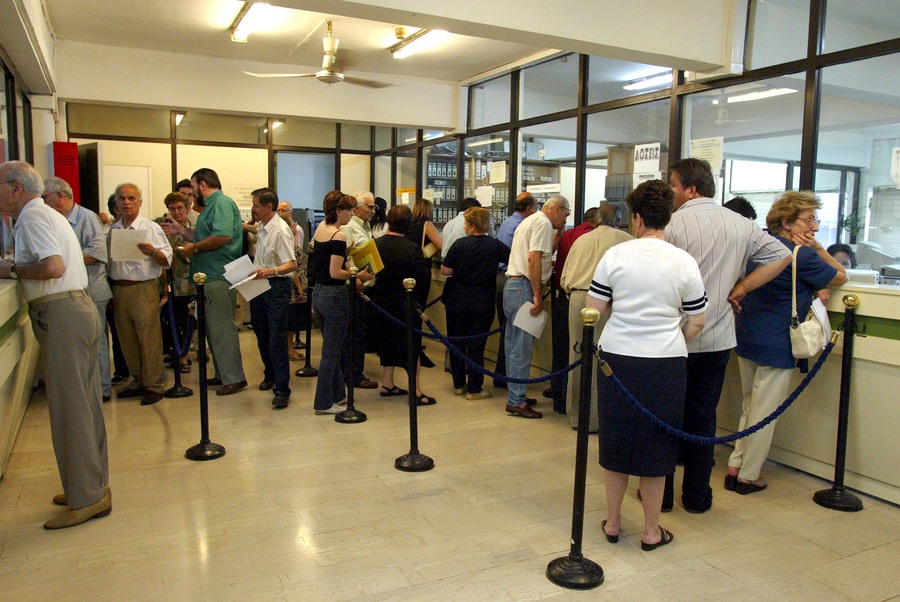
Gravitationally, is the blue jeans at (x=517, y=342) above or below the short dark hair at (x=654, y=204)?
below

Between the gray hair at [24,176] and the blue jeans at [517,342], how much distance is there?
3.09 m

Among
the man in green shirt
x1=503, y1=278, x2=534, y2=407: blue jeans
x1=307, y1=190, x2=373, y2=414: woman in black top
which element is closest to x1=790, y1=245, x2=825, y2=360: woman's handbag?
x1=503, y1=278, x2=534, y2=407: blue jeans

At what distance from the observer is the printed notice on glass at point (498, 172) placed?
7.71 m

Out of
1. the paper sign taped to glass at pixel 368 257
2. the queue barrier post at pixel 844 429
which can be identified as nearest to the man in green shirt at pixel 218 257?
the paper sign taped to glass at pixel 368 257

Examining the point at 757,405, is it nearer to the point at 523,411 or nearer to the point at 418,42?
the point at 523,411

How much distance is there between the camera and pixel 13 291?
366cm

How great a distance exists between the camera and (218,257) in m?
5.32

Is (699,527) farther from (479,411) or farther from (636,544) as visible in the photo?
(479,411)

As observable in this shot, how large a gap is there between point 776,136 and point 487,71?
4.14 m

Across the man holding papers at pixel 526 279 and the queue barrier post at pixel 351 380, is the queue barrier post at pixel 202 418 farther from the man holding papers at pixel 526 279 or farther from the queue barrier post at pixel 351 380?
the man holding papers at pixel 526 279

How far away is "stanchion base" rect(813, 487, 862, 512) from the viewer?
3441 mm

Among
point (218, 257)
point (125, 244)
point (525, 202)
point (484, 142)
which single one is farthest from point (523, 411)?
point (484, 142)

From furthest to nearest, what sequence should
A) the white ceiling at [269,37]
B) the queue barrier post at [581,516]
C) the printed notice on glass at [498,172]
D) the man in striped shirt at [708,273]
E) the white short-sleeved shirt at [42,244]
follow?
the printed notice on glass at [498,172], the white ceiling at [269,37], the man in striped shirt at [708,273], the white short-sleeved shirt at [42,244], the queue barrier post at [581,516]

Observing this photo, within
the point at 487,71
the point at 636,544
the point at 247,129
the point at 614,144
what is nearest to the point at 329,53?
the point at 487,71
